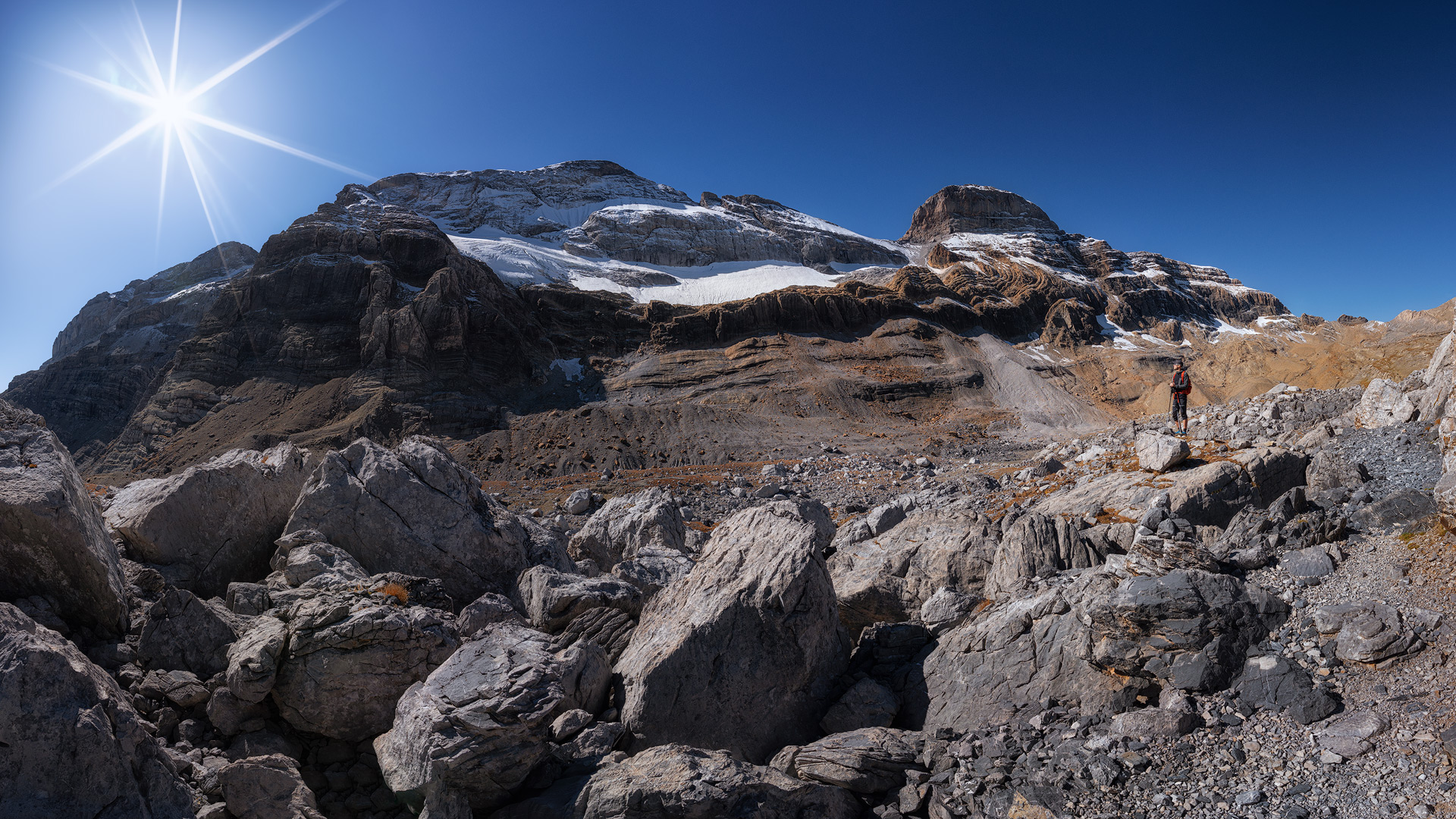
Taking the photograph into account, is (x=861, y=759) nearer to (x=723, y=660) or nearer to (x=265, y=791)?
(x=723, y=660)

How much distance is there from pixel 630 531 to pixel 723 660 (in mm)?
7073

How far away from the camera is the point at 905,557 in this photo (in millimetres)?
10422

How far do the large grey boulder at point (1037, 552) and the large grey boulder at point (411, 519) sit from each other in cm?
789

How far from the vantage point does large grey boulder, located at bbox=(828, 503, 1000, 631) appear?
9.72 m

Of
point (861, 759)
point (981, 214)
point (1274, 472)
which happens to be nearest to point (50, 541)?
point (861, 759)

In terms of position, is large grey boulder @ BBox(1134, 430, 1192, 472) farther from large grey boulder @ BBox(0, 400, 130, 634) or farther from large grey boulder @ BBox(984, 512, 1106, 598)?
large grey boulder @ BBox(0, 400, 130, 634)

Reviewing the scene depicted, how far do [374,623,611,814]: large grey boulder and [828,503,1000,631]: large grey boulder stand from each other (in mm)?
5432

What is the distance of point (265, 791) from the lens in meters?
5.33

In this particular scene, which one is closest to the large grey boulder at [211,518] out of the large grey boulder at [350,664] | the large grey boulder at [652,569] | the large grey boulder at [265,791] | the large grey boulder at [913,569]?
the large grey boulder at [350,664]

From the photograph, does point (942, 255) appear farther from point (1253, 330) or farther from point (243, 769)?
point (243, 769)

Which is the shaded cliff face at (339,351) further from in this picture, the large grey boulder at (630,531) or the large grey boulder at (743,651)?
the large grey boulder at (743,651)

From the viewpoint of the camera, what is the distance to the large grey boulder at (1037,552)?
9062mm

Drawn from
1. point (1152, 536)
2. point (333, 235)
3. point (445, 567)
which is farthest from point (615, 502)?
point (333, 235)

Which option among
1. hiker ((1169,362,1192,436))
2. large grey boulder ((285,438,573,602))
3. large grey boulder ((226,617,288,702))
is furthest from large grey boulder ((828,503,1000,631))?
hiker ((1169,362,1192,436))
